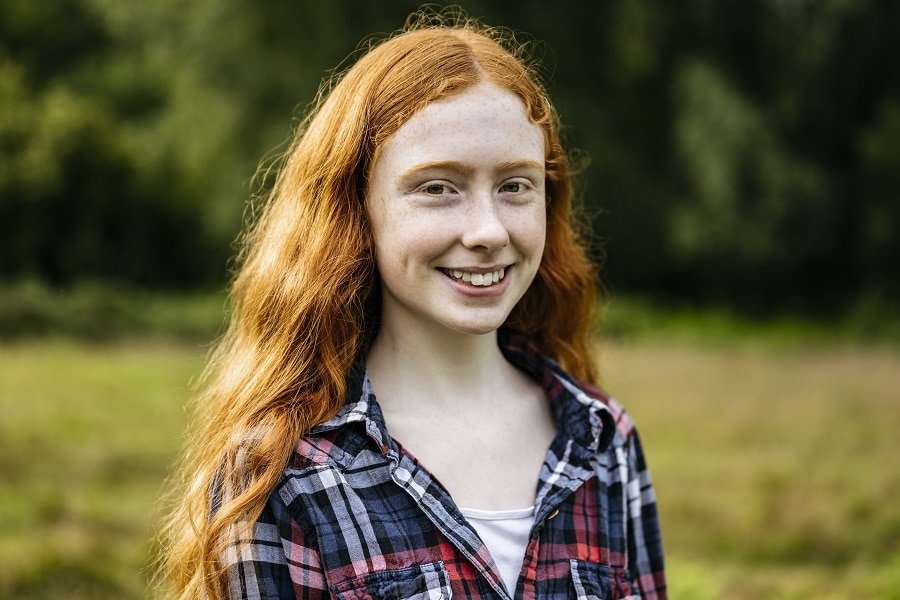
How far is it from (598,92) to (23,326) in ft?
35.8

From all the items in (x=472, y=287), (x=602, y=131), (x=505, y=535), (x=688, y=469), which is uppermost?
(x=602, y=131)

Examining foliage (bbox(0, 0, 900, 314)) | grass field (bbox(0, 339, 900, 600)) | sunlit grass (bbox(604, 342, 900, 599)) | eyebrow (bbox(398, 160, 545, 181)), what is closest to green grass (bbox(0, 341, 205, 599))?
grass field (bbox(0, 339, 900, 600))

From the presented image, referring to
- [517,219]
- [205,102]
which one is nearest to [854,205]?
[205,102]

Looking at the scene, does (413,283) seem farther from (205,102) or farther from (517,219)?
(205,102)

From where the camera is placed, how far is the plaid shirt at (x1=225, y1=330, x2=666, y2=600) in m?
1.61

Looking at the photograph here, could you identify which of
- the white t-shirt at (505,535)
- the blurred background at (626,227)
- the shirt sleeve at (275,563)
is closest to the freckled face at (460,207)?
the white t-shirt at (505,535)

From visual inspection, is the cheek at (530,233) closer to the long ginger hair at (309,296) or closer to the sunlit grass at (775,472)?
the long ginger hair at (309,296)

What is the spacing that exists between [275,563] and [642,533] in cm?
82

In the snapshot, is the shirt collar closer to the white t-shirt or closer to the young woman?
the young woman

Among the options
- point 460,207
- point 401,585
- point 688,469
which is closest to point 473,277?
point 460,207

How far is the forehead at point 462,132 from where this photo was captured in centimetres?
169

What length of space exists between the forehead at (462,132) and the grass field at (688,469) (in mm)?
1341

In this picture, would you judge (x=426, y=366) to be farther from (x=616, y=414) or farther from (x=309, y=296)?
A: (x=616, y=414)

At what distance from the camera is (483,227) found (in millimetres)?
1685
